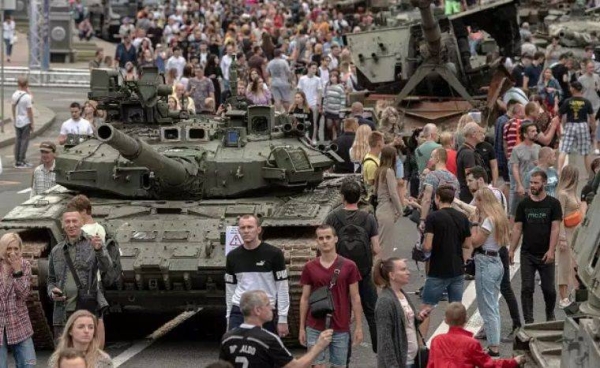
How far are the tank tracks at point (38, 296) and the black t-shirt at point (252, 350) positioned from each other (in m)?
5.34

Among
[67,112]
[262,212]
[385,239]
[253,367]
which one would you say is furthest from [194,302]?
[67,112]

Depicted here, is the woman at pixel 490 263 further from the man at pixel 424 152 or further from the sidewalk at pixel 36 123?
the sidewalk at pixel 36 123

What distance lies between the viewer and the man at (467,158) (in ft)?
70.5

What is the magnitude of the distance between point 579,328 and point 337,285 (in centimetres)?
307

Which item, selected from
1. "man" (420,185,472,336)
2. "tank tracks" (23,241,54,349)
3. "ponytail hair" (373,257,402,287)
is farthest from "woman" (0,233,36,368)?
"man" (420,185,472,336)

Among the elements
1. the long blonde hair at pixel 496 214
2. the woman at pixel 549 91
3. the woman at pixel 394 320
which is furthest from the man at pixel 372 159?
the woman at pixel 549 91

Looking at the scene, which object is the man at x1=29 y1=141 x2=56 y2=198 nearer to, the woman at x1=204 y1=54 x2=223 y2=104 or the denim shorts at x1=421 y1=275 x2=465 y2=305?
the denim shorts at x1=421 y1=275 x2=465 y2=305

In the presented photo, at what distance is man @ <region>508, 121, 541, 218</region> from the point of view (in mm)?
22578

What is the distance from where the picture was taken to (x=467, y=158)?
70.5 feet

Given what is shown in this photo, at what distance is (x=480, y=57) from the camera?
1302 inches

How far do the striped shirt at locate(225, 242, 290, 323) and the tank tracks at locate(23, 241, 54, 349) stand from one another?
8.89 feet

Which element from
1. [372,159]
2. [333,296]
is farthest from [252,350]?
[372,159]

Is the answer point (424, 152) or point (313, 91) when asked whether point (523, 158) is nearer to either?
point (424, 152)

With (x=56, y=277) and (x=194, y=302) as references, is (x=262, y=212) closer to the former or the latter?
(x=194, y=302)
